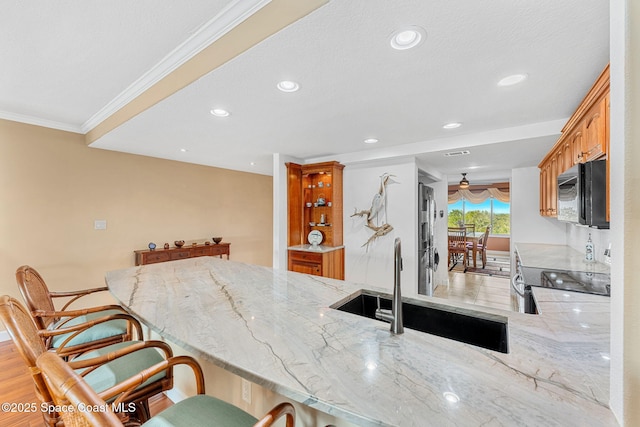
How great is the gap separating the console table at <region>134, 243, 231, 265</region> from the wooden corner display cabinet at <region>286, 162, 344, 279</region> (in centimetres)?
154

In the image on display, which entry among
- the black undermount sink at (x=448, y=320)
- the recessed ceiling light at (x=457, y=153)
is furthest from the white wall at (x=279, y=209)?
the black undermount sink at (x=448, y=320)

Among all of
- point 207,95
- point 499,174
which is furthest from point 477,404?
point 499,174

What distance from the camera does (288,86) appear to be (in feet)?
5.81

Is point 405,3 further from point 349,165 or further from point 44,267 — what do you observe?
point 44,267

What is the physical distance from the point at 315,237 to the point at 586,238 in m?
3.50

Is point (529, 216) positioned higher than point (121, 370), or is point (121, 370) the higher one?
point (529, 216)

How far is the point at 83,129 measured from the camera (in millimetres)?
3238

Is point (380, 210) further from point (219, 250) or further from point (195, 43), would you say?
point (195, 43)

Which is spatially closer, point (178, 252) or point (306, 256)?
point (306, 256)

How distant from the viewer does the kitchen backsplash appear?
260cm

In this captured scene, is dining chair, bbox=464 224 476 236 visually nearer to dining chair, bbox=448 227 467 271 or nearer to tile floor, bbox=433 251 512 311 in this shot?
dining chair, bbox=448 227 467 271

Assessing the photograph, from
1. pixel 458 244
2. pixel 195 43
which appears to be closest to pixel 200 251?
pixel 195 43

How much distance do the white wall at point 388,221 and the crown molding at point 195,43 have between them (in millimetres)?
2831

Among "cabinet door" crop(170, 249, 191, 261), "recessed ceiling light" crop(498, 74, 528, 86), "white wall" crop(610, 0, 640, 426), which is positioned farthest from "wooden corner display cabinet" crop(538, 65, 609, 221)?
"cabinet door" crop(170, 249, 191, 261)
